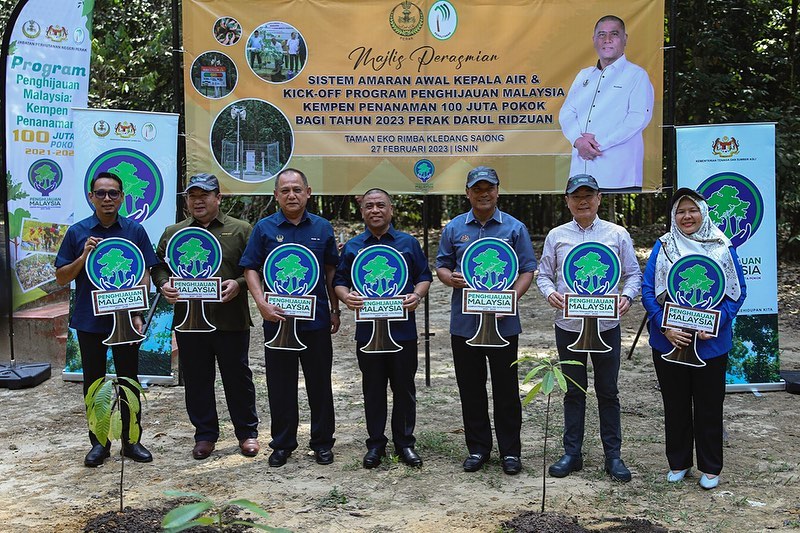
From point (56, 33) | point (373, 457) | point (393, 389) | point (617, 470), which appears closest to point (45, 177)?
point (56, 33)

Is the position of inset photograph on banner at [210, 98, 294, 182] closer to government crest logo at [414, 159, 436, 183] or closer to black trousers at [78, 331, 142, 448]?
government crest logo at [414, 159, 436, 183]

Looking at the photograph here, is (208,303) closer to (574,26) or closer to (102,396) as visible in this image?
(102,396)

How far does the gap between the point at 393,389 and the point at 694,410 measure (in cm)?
166

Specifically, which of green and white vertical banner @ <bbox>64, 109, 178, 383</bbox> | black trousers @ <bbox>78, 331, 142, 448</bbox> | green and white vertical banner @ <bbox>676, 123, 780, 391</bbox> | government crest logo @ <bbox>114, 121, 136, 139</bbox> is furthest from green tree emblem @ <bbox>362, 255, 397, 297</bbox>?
government crest logo @ <bbox>114, 121, 136, 139</bbox>

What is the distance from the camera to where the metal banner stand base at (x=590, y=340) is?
4402 millimetres

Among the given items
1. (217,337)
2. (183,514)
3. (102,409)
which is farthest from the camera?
(217,337)

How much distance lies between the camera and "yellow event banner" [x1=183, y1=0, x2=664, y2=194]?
6176 millimetres

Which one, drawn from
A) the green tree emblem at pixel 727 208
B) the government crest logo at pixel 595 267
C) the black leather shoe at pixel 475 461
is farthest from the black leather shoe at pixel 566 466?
the green tree emblem at pixel 727 208

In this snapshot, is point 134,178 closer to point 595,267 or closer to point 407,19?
point 407,19

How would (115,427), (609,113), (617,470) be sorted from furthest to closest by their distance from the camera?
1. (609,113)
2. (617,470)
3. (115,427)

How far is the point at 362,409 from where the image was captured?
6129 millimetres

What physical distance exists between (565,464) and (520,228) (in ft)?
4.42

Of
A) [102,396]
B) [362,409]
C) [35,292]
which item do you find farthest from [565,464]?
[35,292]

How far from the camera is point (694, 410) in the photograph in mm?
4398
